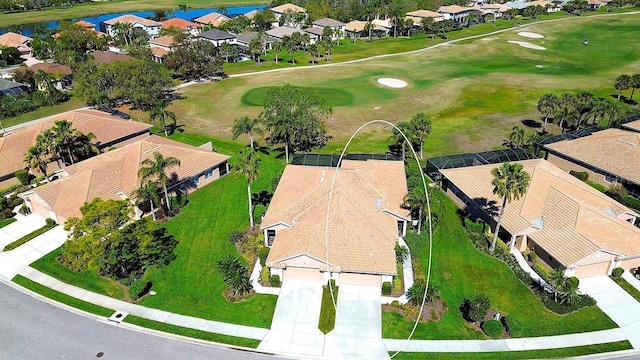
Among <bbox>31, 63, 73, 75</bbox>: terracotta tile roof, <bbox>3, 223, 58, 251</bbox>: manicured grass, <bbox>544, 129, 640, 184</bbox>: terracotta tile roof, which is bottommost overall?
<bbox>3, 223, 58, 251</bbox>: manicured grass

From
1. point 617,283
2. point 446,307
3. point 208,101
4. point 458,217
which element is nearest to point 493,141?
point 458,217

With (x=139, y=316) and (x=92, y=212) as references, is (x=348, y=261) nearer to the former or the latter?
(x=139, y=316)

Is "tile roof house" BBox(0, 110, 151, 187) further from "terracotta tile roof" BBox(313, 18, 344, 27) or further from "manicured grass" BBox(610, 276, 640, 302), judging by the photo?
"terracotta tile roof" BBox(313, 18, 344, 27)

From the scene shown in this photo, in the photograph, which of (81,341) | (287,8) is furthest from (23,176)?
(287,8)

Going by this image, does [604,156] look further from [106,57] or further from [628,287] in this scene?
[106,57]

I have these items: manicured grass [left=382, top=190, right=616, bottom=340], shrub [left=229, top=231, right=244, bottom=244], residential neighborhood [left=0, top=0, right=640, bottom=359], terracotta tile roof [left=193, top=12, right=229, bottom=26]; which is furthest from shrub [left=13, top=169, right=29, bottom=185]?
terracotta tile roof [left=193, top=12, right=229, bottom=26]

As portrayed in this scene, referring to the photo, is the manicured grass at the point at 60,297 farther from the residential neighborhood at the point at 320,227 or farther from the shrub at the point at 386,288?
the shrub at the point at 386,288
